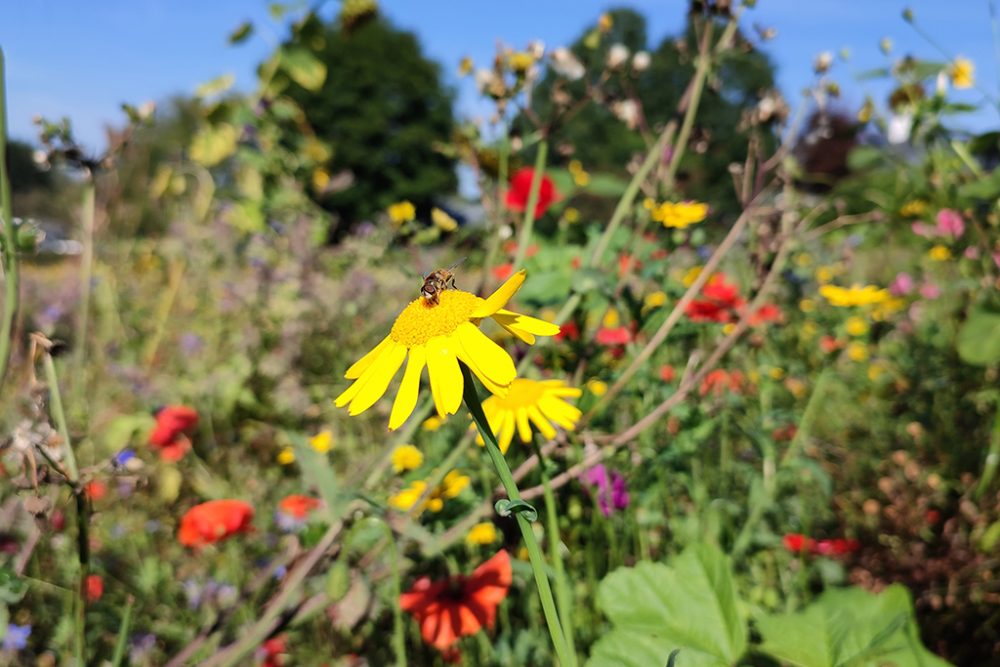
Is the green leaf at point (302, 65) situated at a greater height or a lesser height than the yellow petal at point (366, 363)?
greater

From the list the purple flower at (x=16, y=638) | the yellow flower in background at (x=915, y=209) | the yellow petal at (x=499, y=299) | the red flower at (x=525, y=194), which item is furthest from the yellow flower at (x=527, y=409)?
the yellow flower in background at (x=915, y=209)

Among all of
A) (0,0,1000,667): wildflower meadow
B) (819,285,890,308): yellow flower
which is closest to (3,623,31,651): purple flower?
(0,0,1000,667): wildflower meadow

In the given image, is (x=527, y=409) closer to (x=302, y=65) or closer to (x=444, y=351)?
(x=444, y=351)

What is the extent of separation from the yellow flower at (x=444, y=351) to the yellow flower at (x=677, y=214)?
74 cm

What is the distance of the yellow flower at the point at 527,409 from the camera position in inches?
32.9

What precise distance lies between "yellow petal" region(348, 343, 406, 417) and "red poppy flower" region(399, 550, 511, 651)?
423mm

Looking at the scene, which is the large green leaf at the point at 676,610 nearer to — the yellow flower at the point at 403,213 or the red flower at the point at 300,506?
the red flower at the point at 300,506

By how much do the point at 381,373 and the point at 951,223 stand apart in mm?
1651

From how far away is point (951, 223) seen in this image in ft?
5.72

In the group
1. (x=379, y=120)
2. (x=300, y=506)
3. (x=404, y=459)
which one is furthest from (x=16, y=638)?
(x=379, y=120)

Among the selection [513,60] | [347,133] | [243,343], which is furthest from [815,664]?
[347,133]

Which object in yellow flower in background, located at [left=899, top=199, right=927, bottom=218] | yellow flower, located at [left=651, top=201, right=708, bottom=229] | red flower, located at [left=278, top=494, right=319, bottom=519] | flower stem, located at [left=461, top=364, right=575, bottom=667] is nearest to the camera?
flower stem, located at [left=461, top=364, right=575, bottom=667]

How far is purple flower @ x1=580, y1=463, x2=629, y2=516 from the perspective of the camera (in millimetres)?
1147

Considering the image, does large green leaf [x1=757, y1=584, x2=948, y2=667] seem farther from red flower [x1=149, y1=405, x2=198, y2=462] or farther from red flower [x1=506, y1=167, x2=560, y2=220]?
red flower [x1=149, y1=405, x2=198, y2=462]
